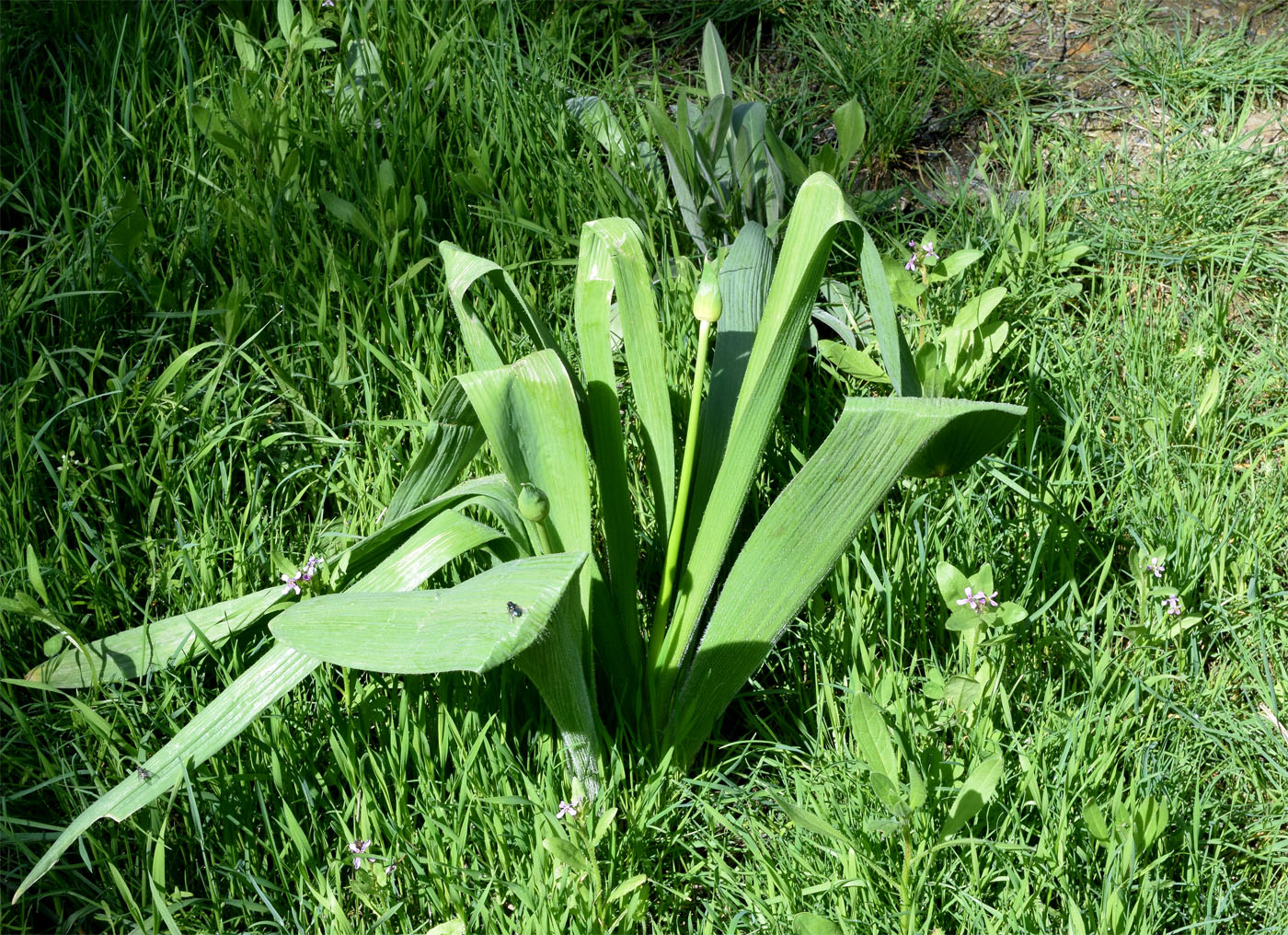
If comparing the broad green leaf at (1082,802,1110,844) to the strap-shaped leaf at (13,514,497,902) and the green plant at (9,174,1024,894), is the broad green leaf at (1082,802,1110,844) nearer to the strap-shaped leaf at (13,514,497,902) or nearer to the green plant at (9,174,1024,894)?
the green plant at (9,174,1024,894)

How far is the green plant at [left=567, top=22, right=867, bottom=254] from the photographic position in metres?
2.12

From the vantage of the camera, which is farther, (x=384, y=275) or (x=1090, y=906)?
(x=384, y=275)

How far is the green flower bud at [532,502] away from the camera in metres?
1.27

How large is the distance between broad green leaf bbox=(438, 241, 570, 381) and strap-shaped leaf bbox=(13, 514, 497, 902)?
232 mm

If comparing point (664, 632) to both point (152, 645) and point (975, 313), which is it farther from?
point (975, 313)

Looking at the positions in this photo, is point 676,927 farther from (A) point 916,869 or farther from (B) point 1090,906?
(B) point 1090,906

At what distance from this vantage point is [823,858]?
→ 149 centimetres

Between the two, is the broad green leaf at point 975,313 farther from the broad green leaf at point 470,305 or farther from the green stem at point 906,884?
the green stem at point 906,884

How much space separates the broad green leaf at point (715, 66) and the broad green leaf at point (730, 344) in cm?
59

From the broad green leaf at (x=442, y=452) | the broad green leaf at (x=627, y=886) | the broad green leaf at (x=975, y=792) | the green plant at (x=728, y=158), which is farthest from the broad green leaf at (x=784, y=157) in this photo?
the broad green leaf at (x=627, y=886)

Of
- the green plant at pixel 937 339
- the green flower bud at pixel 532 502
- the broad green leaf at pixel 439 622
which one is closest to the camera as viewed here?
the broad green leaf at pixel 439 622

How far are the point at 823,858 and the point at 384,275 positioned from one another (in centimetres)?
137

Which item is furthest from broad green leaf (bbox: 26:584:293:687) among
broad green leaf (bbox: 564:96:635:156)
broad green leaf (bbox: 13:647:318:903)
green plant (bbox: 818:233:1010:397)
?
broad green leaf (bbox: 564:96:635:156)

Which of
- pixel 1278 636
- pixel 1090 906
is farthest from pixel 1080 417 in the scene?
pixel 1090 906
